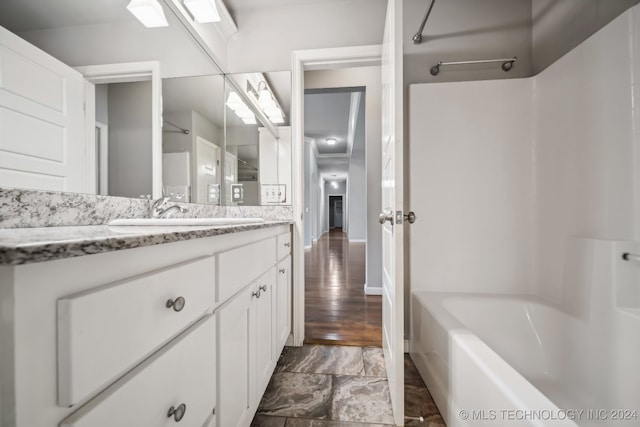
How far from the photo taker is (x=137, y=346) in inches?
17.2

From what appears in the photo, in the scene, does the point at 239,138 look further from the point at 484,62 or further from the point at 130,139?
the point at 484,62

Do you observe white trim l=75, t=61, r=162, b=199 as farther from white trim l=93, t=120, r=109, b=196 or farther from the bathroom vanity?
the bathroom vanity

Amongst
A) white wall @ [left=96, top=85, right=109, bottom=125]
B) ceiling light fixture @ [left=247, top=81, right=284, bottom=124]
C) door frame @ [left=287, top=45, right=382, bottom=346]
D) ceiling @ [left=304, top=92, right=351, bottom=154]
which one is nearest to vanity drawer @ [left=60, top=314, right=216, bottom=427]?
white wall @ [left=96, top=85, right=109, bottom=125]

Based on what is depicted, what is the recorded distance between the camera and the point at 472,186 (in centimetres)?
161

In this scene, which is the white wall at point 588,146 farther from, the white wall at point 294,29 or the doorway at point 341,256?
the doorway at point 341,256

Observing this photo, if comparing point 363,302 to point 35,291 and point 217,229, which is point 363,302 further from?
point 35,291

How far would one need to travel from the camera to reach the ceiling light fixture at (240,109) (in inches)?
73.9

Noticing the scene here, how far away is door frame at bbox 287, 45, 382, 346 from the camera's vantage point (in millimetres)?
1715

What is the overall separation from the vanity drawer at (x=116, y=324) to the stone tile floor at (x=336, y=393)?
87cm

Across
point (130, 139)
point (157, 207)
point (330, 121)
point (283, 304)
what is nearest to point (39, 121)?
point (130, 139)

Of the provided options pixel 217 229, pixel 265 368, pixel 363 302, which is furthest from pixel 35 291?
pixel 363 302

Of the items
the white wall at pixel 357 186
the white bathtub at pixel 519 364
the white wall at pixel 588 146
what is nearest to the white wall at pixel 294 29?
the white wall at pixel 588 146

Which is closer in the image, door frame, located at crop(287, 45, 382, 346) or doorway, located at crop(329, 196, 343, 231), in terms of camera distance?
door frame, located at crop(287, 45, 382, 346)

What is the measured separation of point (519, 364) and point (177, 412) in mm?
1586
